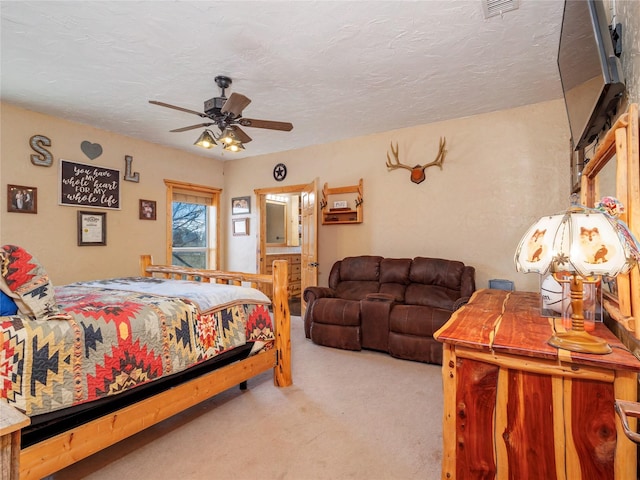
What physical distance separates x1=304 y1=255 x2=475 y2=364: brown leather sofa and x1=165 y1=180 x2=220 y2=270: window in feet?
8.75

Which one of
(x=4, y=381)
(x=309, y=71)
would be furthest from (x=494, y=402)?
(x=309, y=71)

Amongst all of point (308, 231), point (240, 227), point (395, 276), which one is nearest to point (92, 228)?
point (240, 227)

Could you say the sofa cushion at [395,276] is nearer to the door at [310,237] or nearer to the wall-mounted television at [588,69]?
the door at [310,237]

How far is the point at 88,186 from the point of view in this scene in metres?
4.05

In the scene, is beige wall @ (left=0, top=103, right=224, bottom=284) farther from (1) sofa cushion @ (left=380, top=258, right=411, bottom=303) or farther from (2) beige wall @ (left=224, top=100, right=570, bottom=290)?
(1) sofa cushion @ (left=380, top=258, right=411, bottom=303)

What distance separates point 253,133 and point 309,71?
5.97ft

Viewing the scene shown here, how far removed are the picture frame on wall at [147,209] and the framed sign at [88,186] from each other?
0.33 metres

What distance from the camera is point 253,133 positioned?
440 cm

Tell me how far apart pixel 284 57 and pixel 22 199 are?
3.23 meters

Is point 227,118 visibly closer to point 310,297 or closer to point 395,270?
point 310,297

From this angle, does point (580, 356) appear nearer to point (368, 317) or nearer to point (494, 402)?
point (494, 402)

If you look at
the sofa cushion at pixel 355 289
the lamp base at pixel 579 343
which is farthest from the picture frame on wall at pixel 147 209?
the lamp base at pixel 579 343

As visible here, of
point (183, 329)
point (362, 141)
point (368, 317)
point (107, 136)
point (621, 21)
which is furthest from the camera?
point (362, 141)

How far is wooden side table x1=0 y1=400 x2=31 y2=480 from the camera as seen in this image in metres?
1.25
